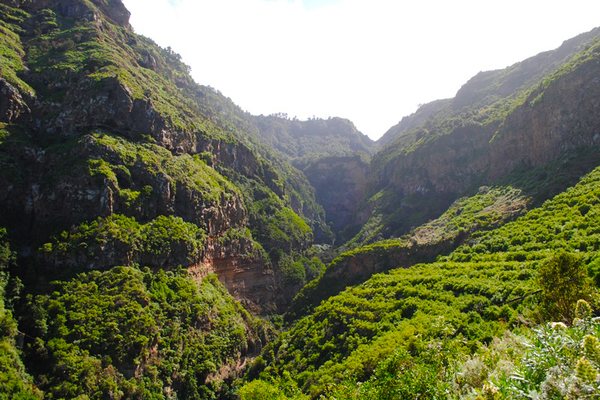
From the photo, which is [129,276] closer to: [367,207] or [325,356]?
[325,356]

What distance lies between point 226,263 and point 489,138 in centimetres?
8174

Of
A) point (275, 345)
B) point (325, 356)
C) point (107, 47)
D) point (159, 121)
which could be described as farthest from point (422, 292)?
point (107, 47)

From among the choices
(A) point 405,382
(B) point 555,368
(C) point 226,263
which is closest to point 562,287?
(A) point 405,382

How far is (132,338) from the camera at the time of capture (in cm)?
4338

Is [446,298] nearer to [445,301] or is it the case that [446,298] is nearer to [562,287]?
[445,301]

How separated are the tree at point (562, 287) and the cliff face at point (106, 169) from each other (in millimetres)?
51697

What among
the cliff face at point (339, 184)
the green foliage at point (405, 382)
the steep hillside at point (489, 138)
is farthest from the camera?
the cliff face at point (339, 184)

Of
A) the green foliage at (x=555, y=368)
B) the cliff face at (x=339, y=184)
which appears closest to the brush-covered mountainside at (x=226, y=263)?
the green foliage at (x=555, y=368)

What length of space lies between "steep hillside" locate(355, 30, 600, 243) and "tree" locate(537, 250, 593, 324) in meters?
53.4

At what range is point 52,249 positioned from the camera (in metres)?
46.3

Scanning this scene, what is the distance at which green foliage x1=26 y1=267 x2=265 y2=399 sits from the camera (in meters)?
37.2

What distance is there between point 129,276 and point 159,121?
35093 mm

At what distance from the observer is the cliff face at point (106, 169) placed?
165 ft

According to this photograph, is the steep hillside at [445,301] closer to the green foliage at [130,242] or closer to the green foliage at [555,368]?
the green foliage at [555,368]
